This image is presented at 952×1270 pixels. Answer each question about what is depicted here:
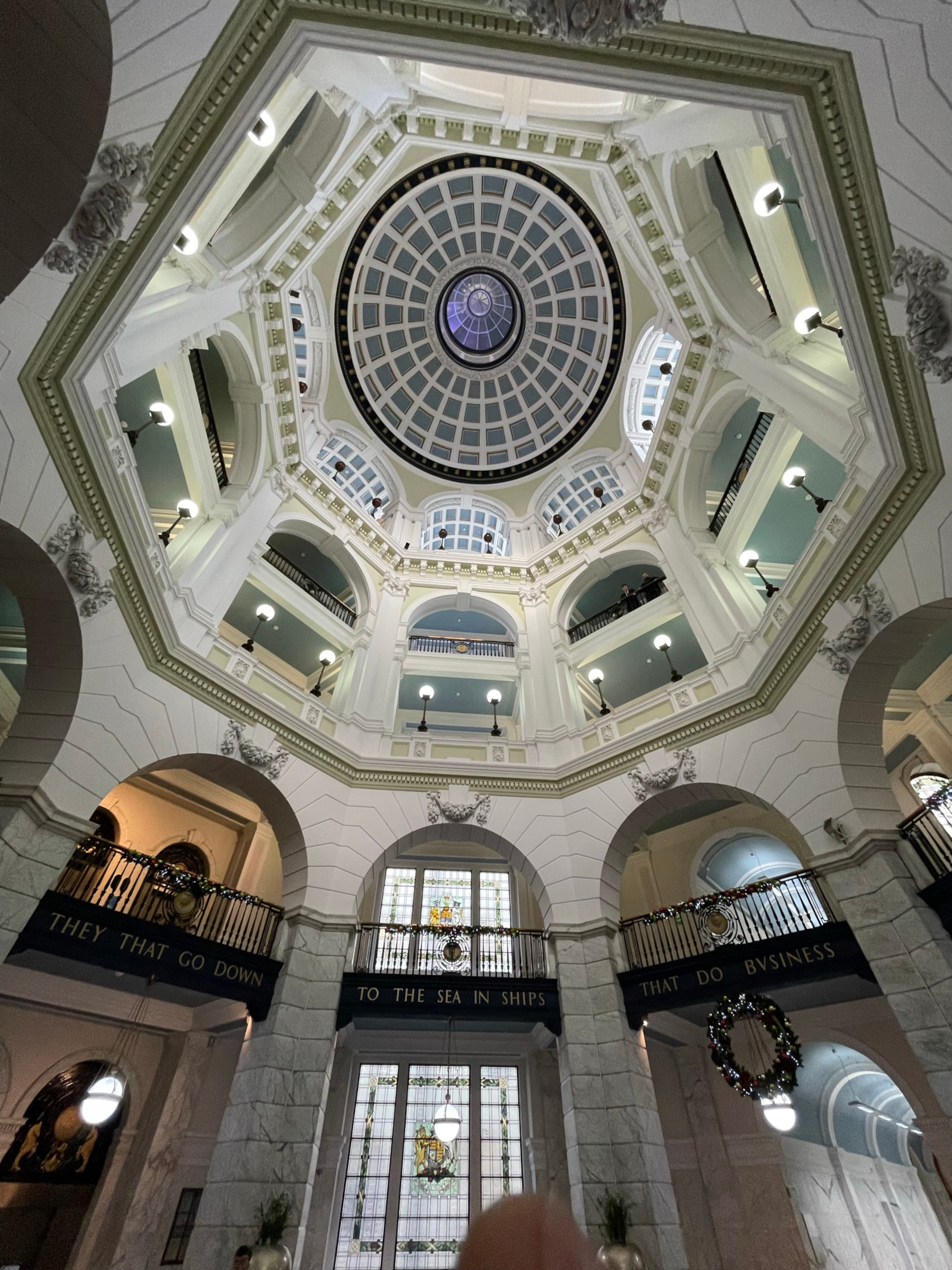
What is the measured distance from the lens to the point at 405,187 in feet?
56.7

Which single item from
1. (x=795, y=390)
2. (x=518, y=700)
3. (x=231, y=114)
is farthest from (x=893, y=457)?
(x=518, y=700)

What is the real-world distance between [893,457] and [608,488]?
38.8ft

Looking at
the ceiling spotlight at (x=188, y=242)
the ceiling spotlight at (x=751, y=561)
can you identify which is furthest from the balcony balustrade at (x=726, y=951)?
the ceiling spotlight at (x=188, y=242)

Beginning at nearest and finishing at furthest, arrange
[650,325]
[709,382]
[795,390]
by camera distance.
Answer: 1. [795,390]
2. [709,382]
3. [650,325]

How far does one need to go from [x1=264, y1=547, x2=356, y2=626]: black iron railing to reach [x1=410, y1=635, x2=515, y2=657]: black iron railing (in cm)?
202

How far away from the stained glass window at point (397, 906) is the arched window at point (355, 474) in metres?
10.8

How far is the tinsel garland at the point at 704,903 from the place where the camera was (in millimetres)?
10859

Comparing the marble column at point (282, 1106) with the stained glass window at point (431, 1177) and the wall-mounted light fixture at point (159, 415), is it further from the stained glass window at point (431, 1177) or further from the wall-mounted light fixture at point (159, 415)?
the wall-mounted light fixture at point (159, 415)

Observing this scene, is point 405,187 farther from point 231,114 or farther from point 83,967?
point 83,967

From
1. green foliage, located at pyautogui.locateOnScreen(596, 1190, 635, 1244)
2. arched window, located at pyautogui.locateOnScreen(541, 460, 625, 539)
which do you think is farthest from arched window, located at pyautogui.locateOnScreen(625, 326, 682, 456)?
green foliage, located at pyautogui.locateOnScreen(596, 1190, 635, 1244)

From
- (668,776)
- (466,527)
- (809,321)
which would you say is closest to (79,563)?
(668,776)

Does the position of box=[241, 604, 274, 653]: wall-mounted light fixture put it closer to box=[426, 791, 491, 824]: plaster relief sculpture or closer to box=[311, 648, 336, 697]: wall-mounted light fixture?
box=[311, 648, 336, 697]: wall-mounted light fixture

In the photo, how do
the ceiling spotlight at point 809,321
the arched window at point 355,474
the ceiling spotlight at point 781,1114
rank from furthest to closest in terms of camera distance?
the arched window at point 355,474 → the ceiling spotlight at point 809,321 → the ceiling spotlight at point 781,1114

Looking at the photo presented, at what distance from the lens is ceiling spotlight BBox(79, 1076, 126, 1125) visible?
764 cm
